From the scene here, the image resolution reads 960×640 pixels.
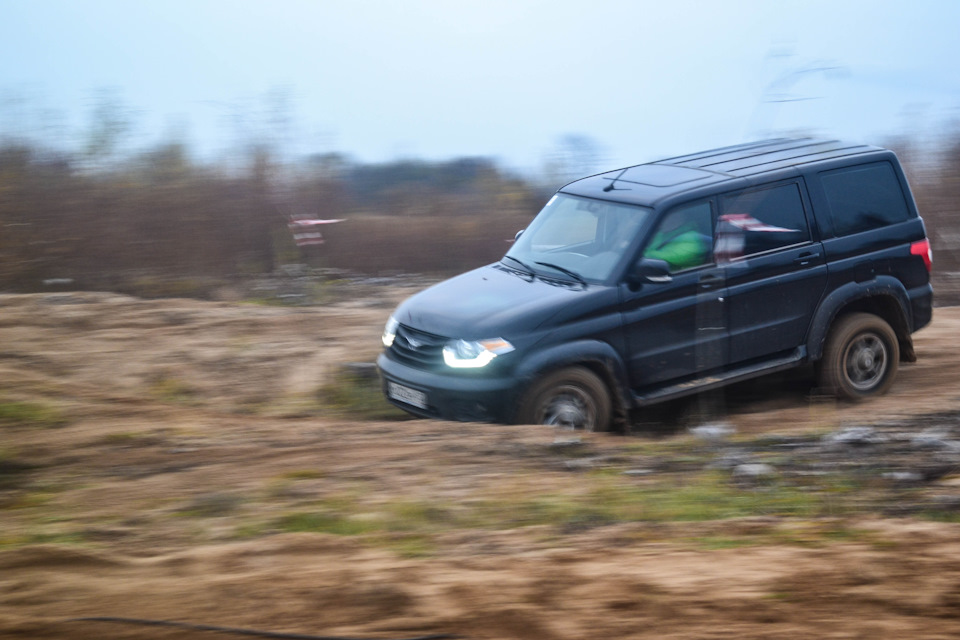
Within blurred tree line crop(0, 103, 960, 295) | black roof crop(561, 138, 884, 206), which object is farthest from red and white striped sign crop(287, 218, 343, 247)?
black roof crop(561, 138, 884, 206)

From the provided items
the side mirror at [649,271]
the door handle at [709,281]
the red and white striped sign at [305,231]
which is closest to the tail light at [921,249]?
the door handle at [709,281]

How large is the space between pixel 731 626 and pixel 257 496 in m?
2.67

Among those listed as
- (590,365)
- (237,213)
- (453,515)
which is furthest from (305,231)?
(453,515)

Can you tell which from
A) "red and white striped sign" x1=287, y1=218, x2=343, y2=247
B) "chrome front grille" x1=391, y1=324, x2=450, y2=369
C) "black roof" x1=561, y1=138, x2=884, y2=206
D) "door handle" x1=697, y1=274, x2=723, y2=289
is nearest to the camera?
"chrome front grille" x1=391, y1=324, x2=450, y2=369

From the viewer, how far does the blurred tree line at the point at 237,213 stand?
11078mm

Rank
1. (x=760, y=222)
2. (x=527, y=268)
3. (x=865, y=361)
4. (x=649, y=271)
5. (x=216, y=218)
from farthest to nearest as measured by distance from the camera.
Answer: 1. (x=216, y=218)
2. (x=865, y=361)
3. (x=527, y=268)
4. (x=760, y=222)
5. (x=649, y=271)

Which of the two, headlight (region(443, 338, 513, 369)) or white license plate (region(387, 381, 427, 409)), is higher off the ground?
headlight (region(443, 338, 513, 369))

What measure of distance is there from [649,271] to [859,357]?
219cm

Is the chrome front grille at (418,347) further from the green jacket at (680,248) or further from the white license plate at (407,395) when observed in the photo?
the green jacket at (680,248)

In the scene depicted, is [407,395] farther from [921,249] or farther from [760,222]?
[921,249]

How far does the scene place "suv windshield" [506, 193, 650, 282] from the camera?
6.89 metres

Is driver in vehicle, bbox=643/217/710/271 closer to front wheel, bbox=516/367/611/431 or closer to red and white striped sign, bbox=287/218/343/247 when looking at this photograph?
front wheel, bbox=516/367/611/431

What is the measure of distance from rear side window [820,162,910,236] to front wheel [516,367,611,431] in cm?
247

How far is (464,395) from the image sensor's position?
632cm
